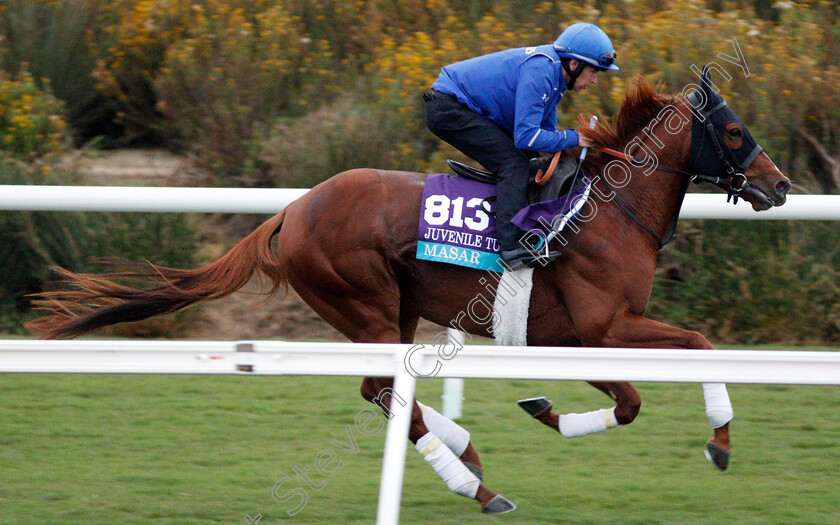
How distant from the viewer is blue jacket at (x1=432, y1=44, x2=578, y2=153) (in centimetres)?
372

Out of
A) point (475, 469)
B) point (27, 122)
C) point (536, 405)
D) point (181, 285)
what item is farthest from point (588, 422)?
point (27, 122)

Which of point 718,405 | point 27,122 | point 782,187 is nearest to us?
point 718,405

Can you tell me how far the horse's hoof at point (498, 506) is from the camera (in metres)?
3.68

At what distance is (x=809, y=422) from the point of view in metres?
4.79

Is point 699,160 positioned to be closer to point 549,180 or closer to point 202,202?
point 549,180

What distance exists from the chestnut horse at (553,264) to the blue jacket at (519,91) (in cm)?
26

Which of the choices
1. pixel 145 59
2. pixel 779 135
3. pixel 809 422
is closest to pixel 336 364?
pixel 809 422

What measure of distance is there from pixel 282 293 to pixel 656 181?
3746mm

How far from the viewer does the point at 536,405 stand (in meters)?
4.10

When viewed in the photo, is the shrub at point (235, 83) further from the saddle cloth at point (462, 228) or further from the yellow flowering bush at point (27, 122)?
the saddle cloth at point (462, 228)

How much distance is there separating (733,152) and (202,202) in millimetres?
2790

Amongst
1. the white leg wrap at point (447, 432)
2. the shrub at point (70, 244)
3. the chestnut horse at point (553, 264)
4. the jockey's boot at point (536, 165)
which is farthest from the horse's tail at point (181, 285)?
the shrub at point (70, 244)

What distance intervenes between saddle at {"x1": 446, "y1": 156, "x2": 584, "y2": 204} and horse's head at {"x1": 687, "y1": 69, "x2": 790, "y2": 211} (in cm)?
52

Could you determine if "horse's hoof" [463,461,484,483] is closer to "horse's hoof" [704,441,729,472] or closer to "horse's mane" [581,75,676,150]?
"horse's hoof" [704,441,729,472]
